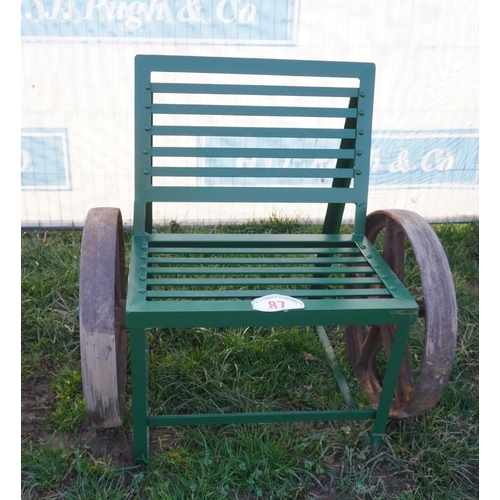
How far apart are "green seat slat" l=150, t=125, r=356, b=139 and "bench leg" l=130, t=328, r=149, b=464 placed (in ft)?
2.59

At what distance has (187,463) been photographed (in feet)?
6.03

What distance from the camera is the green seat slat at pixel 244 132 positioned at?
2.03 m

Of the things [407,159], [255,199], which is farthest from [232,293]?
[407,159]

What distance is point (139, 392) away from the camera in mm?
1698

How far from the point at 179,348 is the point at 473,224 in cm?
211

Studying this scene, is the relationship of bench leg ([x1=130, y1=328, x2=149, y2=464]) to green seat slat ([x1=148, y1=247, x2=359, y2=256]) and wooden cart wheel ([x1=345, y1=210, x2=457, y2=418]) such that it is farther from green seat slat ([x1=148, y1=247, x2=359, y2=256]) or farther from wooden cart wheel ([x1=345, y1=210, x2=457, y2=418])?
wooden cart wheel ([x1=345, y1=210, x2=457, y2=418])

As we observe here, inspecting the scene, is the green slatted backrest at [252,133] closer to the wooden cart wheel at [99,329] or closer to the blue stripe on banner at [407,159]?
the wooden cart wheel at [99,329]

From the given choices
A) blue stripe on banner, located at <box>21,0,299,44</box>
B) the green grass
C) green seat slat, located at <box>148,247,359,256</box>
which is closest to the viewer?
the green grass

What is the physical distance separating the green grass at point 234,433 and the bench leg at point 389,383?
7 centimetres

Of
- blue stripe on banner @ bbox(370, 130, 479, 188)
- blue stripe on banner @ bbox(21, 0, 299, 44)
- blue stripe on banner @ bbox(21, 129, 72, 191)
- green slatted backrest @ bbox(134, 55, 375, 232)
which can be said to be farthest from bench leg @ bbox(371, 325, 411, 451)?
blue stripe on banner @ bbox(21, 129, 72, 191)

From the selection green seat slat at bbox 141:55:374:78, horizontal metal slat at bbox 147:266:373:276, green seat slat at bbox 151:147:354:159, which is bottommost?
horizontal metal slat at bbox 147:266:373:276

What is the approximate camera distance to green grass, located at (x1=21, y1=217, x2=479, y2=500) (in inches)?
70.8

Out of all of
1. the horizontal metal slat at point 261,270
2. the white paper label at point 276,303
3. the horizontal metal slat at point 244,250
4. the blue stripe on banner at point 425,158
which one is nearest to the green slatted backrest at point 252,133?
the horizontal metal slat at point 244,250

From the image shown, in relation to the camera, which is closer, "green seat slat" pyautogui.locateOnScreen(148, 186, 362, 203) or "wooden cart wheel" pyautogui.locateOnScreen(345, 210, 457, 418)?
"wooden cart wheel" pyautogui.locateOnScreen(345, 210, 457, 418)
